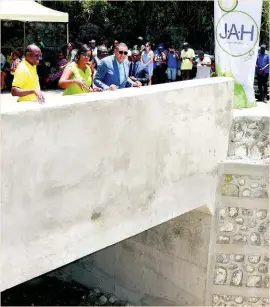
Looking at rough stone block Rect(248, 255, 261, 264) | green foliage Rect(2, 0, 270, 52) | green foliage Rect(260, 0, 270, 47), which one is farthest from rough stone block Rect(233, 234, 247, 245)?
green foliage Rect(2, 0, 270, 52)

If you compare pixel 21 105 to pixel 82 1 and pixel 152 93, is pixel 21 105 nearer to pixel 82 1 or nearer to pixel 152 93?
pixel 152 93

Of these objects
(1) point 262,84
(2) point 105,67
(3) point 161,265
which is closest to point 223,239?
(3) point 161,265

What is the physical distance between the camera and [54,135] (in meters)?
4.87

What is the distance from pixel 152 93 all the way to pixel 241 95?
122 inches

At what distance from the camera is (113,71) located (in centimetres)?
655

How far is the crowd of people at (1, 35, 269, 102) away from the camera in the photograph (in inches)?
222

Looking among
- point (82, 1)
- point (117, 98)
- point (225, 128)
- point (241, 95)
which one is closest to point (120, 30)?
point (82, 1)

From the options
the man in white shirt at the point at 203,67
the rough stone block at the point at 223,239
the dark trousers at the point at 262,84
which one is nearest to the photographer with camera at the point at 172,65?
the man in white shirt at the point at 203,67

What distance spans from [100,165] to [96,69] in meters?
2.64

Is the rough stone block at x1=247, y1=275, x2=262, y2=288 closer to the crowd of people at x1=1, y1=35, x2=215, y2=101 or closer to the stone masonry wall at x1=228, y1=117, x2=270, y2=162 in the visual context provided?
the stone masonry wall at x1=228, y1=117, x2=270, y2=162

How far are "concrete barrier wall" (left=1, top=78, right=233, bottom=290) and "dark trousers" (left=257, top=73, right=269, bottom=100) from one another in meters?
4.07

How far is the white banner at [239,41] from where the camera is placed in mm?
8109

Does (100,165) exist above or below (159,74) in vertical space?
below

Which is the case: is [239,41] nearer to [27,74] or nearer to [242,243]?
[242,243]
